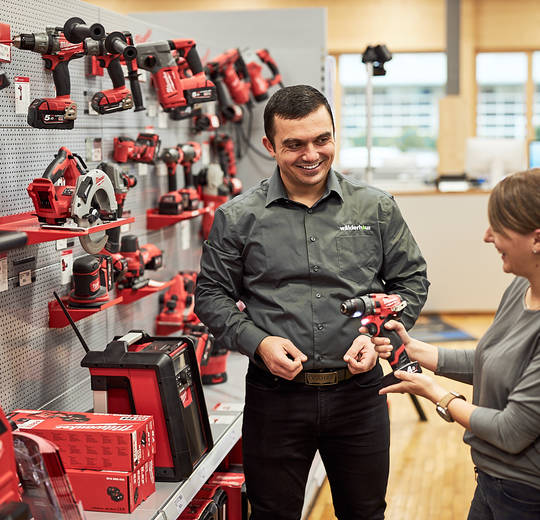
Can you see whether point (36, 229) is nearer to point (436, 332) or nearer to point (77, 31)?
point (77, 31)

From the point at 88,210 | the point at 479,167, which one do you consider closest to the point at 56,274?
the point at 88,210

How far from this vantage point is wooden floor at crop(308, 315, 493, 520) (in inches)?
154

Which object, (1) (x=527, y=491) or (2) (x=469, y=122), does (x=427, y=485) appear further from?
(2) (x=469, y=122)

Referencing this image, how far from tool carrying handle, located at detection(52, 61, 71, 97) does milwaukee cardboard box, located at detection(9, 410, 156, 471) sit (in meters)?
1.10

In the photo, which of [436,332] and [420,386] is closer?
[420,386]

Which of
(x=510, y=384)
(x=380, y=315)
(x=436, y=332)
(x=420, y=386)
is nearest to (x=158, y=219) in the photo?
(x=380, y=315)

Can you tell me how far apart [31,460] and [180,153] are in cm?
239

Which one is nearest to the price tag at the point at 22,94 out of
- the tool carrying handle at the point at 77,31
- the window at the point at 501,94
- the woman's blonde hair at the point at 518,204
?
the tool carrying handle at the point at 77,31

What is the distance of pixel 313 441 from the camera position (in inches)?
94.4

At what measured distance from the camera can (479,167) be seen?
8.37 meters

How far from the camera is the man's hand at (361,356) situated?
7.31 feet

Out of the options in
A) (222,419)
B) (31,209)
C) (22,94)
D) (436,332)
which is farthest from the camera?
(436,332)

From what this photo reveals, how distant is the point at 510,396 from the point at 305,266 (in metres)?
0.80

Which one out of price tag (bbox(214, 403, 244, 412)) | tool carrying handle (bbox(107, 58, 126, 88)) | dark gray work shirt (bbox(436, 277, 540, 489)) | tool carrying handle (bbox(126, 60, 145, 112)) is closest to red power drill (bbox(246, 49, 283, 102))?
tool carrying handle (bbox(126, 60, 145, 112))
